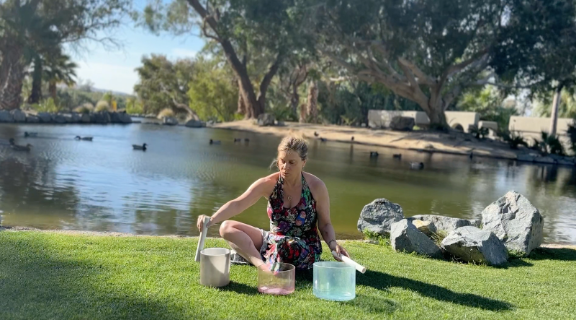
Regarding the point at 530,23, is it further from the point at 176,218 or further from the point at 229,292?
the point at 229,292

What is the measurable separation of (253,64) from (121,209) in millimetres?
35552

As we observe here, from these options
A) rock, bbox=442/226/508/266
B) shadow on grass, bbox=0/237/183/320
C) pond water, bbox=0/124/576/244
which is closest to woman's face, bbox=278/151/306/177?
shadow on grass, bbox=0/237/183/320

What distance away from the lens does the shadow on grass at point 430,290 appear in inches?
157

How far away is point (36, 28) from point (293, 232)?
34.7 m

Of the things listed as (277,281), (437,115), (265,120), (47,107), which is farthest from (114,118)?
(277,281)

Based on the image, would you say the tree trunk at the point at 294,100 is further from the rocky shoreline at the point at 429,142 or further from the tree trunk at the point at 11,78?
the tree trunk at the point at 11,78

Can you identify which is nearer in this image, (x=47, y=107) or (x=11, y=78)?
(x=11, y=78)

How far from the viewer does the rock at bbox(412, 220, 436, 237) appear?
6.34m

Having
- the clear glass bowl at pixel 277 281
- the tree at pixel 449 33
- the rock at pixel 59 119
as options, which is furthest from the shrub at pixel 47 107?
the clear glass bowl at pixel 277 281

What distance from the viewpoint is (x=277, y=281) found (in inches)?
152

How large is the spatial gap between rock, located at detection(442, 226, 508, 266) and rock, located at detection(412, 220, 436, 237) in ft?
1.85

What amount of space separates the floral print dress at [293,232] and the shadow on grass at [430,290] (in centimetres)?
46

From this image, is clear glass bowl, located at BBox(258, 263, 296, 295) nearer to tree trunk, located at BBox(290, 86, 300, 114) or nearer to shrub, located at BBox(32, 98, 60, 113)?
shrub, located at BBox(32, 98, 60, 113)

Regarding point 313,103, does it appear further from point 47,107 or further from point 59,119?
point 47,107
